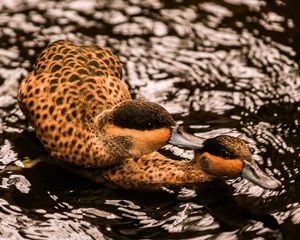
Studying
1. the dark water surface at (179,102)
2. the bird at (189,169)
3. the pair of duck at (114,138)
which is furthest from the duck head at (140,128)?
the dark water surface at (179,102)

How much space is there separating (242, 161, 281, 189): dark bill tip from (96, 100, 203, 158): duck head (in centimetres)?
41

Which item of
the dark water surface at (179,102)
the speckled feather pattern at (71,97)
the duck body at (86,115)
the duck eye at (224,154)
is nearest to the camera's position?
the dark water surface at (179,102)

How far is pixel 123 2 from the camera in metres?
7.75

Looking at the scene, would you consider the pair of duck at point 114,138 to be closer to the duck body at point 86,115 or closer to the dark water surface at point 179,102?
the duck body at point 86,115

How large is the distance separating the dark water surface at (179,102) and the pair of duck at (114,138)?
14 cm

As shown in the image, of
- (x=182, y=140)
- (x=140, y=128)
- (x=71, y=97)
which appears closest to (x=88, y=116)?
(x=71, y=97)

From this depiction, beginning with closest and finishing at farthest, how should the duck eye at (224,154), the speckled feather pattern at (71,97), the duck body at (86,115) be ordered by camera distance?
1. the duck eye at (224,154)
2. the duck body at (86,115)
3. the speckled feather pattern at (71,97)

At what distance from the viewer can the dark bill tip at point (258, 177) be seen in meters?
5.16

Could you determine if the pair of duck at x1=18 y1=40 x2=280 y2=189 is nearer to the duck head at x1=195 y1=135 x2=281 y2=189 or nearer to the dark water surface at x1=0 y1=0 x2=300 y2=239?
the duck head at x1=195 y1=135 x2=281 y2=189

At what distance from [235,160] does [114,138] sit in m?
0.93

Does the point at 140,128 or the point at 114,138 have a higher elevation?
the point at 140,128

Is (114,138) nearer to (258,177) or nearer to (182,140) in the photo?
(182,140)

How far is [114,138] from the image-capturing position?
550 cm

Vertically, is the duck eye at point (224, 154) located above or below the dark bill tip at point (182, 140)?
above
